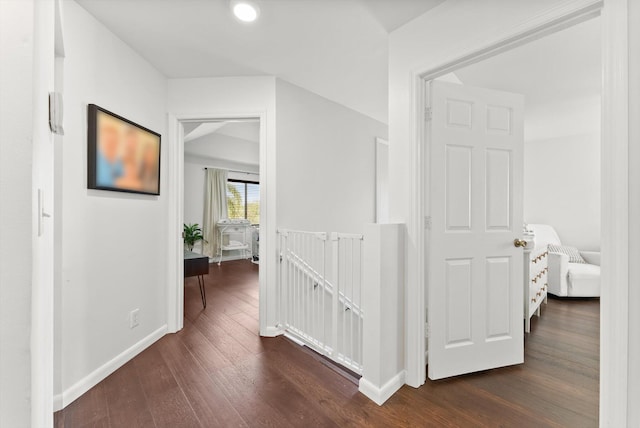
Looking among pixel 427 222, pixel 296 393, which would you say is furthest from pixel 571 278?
pixel 296 393

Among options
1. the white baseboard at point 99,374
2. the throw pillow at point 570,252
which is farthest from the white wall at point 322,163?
the throw pillow at point 570,252

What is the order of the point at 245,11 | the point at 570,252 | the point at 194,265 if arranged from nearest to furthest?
the point at 245,11
the point at 194,265
the point at 570,252

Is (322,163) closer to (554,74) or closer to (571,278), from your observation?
(554,74)

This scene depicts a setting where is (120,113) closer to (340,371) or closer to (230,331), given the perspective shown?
(230,331)

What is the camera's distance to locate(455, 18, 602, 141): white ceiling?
2.12 meters

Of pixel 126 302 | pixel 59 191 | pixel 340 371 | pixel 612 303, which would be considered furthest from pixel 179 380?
pixel 612 303

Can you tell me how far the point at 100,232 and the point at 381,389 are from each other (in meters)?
2.11

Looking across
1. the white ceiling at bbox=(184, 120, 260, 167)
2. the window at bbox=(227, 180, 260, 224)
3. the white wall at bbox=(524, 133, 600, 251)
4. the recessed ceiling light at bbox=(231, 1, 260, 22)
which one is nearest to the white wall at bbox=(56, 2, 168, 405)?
the recessed ceiling light at bbox=(231, 1, 260, 22)

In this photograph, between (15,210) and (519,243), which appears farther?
(519,243)

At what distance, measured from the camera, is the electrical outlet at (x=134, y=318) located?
205 centimetres

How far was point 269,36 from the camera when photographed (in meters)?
1.96

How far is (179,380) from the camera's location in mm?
1768

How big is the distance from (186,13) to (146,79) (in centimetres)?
80

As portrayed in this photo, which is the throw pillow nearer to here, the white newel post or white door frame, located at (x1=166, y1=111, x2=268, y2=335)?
the white newel post
